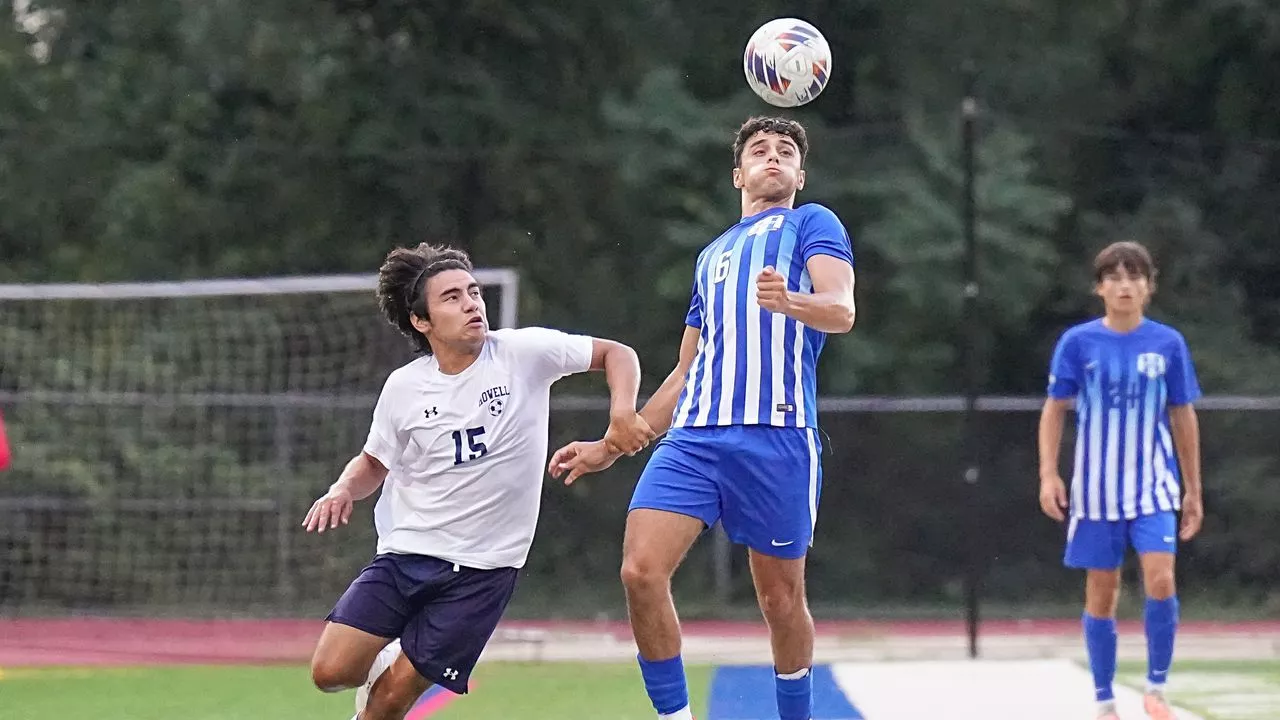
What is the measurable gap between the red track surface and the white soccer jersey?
199 inches

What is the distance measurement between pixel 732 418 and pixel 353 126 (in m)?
10.1

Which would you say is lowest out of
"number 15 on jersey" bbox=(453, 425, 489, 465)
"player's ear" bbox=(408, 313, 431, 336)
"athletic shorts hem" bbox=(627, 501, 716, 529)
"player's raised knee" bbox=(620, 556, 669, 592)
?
"player's raised knee" bbox=(620, 556, 669, 592)

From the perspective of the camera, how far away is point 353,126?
1444cm

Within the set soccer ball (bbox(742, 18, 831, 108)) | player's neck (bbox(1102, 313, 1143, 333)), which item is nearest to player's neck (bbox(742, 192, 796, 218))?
soccer ball (bbox(742, 18, 831, 108))

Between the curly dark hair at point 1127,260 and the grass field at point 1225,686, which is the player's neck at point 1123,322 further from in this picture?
the grass field at point 1225,686

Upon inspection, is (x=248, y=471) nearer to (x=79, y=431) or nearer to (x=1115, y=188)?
(x=79, y=431)

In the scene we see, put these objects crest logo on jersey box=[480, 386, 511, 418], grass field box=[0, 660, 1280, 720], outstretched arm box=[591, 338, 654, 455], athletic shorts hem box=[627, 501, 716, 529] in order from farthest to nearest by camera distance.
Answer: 1. grass field box=[0, 660, 1280, 720]
2. crest logo on jersey box=[480, 386, 511, 418]
3. athletic shorts hem box=[627, 501, 716, 529]
4. outstretched arm box=[591, 338, 654, 455]

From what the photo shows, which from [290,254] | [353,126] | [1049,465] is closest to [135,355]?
[290,254]

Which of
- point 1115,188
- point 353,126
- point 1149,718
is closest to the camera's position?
point 1149,718

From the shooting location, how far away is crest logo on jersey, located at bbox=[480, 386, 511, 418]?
5.02 meters

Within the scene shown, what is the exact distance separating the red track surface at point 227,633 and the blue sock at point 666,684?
17.4ft

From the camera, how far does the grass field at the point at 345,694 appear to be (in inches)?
287

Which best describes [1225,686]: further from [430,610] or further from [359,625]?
[359,625]

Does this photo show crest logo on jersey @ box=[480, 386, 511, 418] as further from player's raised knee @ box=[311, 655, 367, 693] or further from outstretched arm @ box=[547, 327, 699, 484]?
player's raised knee @ box=[311, 655, 367, 693]
